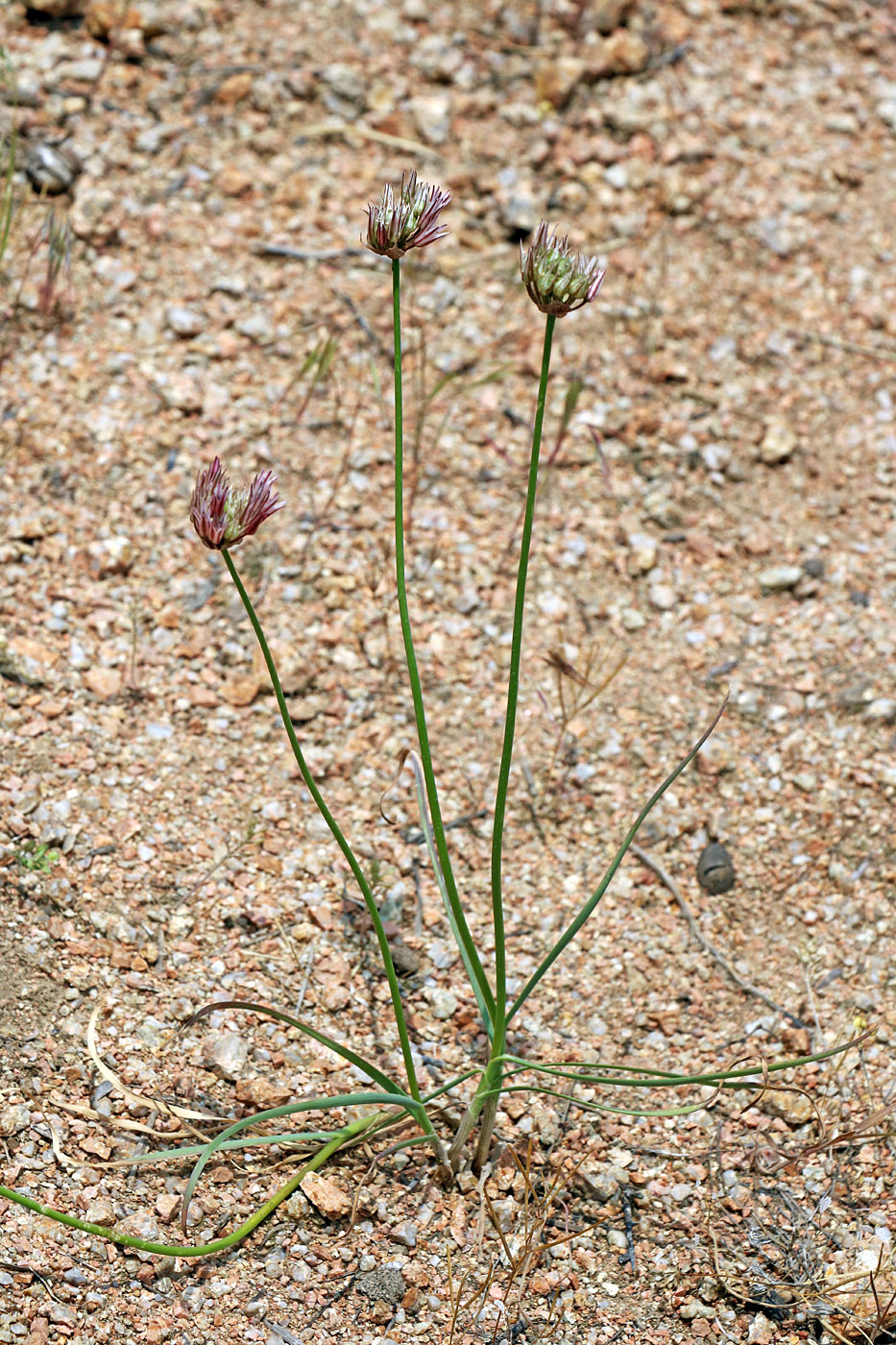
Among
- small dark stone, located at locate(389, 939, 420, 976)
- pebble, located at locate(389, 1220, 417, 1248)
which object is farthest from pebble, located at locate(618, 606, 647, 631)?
pebble, located at locate(389, 1220, 417, 1248)

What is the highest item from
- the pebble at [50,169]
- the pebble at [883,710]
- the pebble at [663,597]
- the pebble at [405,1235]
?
the pebble at [50,169]

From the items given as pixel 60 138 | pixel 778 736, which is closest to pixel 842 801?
pixel 778 736

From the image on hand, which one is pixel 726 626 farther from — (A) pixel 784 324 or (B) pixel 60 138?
(B) pixel 60 138

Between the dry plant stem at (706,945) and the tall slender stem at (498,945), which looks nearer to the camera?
the tall slender stem at (498,945)

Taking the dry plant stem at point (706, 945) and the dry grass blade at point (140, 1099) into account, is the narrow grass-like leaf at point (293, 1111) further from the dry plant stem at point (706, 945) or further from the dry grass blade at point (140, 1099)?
the dry plant stem at point (706, 945)

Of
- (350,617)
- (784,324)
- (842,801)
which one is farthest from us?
(784,324)

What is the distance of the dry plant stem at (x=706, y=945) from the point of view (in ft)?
6.75

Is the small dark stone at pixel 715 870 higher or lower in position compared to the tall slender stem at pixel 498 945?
lower

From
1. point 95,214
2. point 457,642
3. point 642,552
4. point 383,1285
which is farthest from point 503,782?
point 95,214

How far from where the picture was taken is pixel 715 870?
2.24 meters

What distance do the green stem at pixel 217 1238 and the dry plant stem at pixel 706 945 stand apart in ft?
2.38

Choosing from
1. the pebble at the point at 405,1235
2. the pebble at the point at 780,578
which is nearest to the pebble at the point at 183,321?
the pebble at the point at 780,578

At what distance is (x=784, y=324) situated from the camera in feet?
10.1

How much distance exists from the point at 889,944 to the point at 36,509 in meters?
1.90
